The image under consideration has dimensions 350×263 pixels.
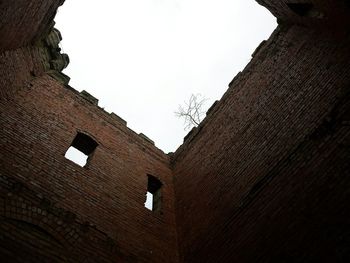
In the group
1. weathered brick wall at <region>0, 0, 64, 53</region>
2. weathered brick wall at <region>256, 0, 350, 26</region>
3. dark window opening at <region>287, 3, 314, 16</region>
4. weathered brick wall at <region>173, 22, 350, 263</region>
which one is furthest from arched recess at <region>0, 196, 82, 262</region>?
dark window opening at <region>287, 3, 314, 16</region>

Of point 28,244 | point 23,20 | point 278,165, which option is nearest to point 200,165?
point 278,165

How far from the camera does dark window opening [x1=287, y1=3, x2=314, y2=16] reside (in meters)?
7.01

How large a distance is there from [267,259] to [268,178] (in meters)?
1.41

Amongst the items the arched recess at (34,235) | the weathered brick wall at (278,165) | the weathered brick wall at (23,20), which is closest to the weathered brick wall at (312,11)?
the weathered brick wall at (278,165)

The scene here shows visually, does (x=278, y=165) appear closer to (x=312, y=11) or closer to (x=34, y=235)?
(x=312, y=11)

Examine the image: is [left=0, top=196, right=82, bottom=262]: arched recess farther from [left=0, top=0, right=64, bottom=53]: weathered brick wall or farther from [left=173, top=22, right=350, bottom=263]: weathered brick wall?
[left=0, top=0, right=64, bottom=53]: weathered brick wall

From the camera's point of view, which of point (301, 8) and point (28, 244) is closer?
point (28, 244)

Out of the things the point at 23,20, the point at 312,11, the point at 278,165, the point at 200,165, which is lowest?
the point at 278,165

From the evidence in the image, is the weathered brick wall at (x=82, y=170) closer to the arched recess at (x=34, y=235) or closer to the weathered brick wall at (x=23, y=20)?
the arched recess at (x=34, y=235)

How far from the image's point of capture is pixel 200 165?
8.42 m

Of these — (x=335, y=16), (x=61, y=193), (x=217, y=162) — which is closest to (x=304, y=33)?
(x=335, y=16)

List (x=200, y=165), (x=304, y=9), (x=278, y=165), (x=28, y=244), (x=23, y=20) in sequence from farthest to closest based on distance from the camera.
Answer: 1. (x=200, y=165)
2. (x=304, y=9)
3. (x=23, y=20)
4. (x=278, y=165)
5. (x=28, y=244)

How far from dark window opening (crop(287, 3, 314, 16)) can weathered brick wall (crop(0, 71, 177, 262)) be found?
5327mm

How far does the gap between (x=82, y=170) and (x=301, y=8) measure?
19.8 feet
